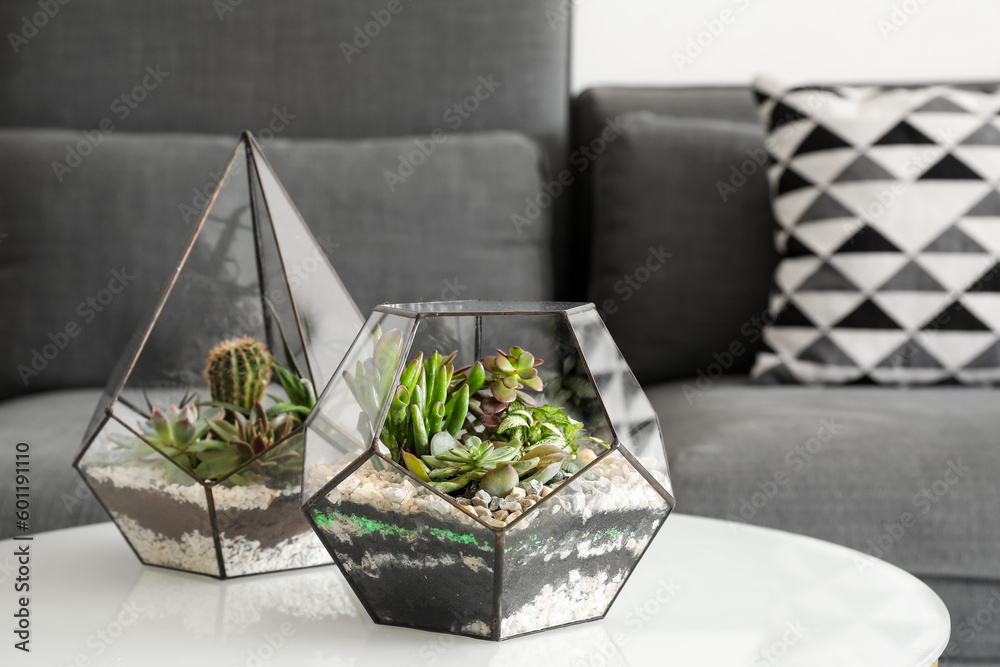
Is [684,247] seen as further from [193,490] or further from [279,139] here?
[193,490]

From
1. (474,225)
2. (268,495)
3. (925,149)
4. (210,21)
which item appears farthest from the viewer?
(210,21)

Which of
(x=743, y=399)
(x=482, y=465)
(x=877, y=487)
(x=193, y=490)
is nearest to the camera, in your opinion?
(x=482, y=465)

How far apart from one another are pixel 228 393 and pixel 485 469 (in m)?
0.26

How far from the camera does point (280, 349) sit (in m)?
0.64

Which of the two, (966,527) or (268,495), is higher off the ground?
(268,495)

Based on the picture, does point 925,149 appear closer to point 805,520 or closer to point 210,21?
point 805,520

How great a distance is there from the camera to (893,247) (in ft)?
4.17

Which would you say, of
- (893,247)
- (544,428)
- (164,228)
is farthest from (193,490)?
(893,247)

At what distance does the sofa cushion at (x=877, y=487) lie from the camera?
923mm

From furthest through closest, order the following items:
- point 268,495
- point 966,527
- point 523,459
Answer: point 966,527, point 268,495, point 523,459

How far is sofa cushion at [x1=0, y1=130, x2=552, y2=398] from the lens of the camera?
136cm

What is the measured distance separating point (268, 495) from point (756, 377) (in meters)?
0.95


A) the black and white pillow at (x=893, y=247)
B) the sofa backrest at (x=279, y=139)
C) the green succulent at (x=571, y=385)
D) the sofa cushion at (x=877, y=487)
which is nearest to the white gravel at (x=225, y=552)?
the green succulent at (x=571, y=385)

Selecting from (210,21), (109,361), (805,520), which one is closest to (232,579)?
(805,520)
